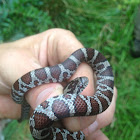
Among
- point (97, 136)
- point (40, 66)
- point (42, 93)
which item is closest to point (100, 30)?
point (40, 66)

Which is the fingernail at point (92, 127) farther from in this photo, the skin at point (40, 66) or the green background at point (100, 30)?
the green background at point (100, 30)

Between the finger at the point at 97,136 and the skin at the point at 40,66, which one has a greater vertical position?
the skin at the point at 40,66

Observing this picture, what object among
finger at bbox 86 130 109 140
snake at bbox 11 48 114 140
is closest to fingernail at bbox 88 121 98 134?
snake at bbox 11 48 114 140

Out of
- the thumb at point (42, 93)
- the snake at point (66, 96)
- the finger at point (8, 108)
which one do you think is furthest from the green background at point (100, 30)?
the thumb at point (42, 93)

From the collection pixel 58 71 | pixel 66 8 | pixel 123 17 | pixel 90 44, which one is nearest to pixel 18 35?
pixel 66 8

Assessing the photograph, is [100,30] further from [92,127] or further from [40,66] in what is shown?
[92,127]

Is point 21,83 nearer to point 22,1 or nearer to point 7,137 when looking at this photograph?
point 7,137

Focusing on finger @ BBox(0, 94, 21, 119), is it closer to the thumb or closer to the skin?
the skin
